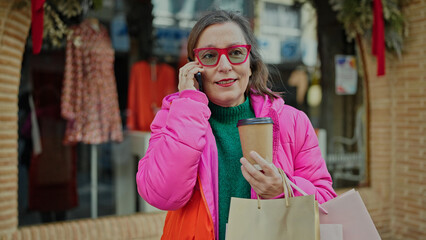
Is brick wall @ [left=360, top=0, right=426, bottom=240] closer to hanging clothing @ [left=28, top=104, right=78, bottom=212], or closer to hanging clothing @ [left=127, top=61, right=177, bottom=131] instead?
hanging clothing @ [left=127, top=61, right=177, bottom=131]

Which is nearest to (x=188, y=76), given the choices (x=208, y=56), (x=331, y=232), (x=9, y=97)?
(x=208, y=56)

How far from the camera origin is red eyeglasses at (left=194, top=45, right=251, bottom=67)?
1.62 m

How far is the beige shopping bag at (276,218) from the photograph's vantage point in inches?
50.1

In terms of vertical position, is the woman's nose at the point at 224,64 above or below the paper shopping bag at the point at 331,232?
above

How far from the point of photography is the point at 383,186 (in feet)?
16.6

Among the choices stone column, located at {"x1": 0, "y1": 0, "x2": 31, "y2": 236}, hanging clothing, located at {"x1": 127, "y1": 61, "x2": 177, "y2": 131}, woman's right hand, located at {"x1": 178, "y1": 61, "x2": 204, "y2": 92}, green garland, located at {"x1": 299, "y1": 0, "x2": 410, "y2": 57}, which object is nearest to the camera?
woman's right hand, located at {"x1": 178, "y1": 61, "x2": 204, "y2": 92}

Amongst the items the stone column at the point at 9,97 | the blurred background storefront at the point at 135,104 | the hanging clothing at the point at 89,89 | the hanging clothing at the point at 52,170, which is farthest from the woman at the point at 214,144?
the hanging clothing at the point at 52,170

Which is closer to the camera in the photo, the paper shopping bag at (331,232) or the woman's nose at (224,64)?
the paper shopping bag at (331,232)

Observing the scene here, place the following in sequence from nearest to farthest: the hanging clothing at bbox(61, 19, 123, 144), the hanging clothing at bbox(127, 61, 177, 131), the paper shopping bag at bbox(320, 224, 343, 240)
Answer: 1. the paper shopping bag at bbox(320, 224, 343, 240)
2. the hanging clothing at bbox(61, 19, 123, 144)
3. the hanging clothing at bbox(127, 61, 177, 131)

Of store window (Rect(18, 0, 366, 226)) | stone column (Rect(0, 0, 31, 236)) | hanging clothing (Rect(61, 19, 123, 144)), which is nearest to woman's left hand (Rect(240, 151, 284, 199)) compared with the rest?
stone column (Rect(0, 0, 31, 236))

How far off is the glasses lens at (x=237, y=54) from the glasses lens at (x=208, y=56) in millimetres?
58

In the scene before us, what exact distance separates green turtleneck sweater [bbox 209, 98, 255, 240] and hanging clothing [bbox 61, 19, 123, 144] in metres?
3.18

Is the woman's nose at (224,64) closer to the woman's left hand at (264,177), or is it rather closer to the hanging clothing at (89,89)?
the woman's left hand at (264,177)

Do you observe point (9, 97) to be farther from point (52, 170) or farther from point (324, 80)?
point (324, 80)
